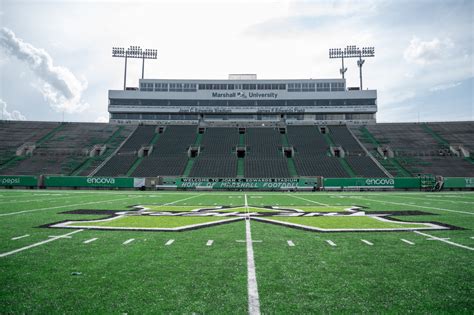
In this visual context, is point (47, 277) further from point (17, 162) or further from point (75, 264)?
point (17, 162)

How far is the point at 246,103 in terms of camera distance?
190ft

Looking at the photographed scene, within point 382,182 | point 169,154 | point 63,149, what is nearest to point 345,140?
point 382,182

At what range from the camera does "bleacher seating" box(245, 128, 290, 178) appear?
40688 mm

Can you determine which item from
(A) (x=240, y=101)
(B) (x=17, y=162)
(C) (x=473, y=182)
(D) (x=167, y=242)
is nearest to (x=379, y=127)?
(C) (x=473, y=182)

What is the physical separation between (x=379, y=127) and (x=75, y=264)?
199ft

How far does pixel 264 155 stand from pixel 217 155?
25.2ft

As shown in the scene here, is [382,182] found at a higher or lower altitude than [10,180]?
higher

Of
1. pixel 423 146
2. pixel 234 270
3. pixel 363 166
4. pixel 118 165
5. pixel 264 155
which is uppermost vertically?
pixel 423 146

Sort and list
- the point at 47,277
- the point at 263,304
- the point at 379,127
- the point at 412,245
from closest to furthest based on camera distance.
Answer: the point at 263,304 < the point at 47,277 < the point at 412,245 < the point at 379,127

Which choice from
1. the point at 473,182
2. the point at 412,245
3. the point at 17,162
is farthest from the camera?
the point at 17,162

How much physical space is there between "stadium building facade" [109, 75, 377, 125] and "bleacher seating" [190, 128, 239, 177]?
4561 mm

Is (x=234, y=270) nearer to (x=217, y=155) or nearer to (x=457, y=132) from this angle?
(x=217, y=155)

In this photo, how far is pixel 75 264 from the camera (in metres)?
4.93

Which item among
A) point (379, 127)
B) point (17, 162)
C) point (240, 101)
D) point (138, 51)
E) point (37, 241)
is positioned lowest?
point (37, 241)
